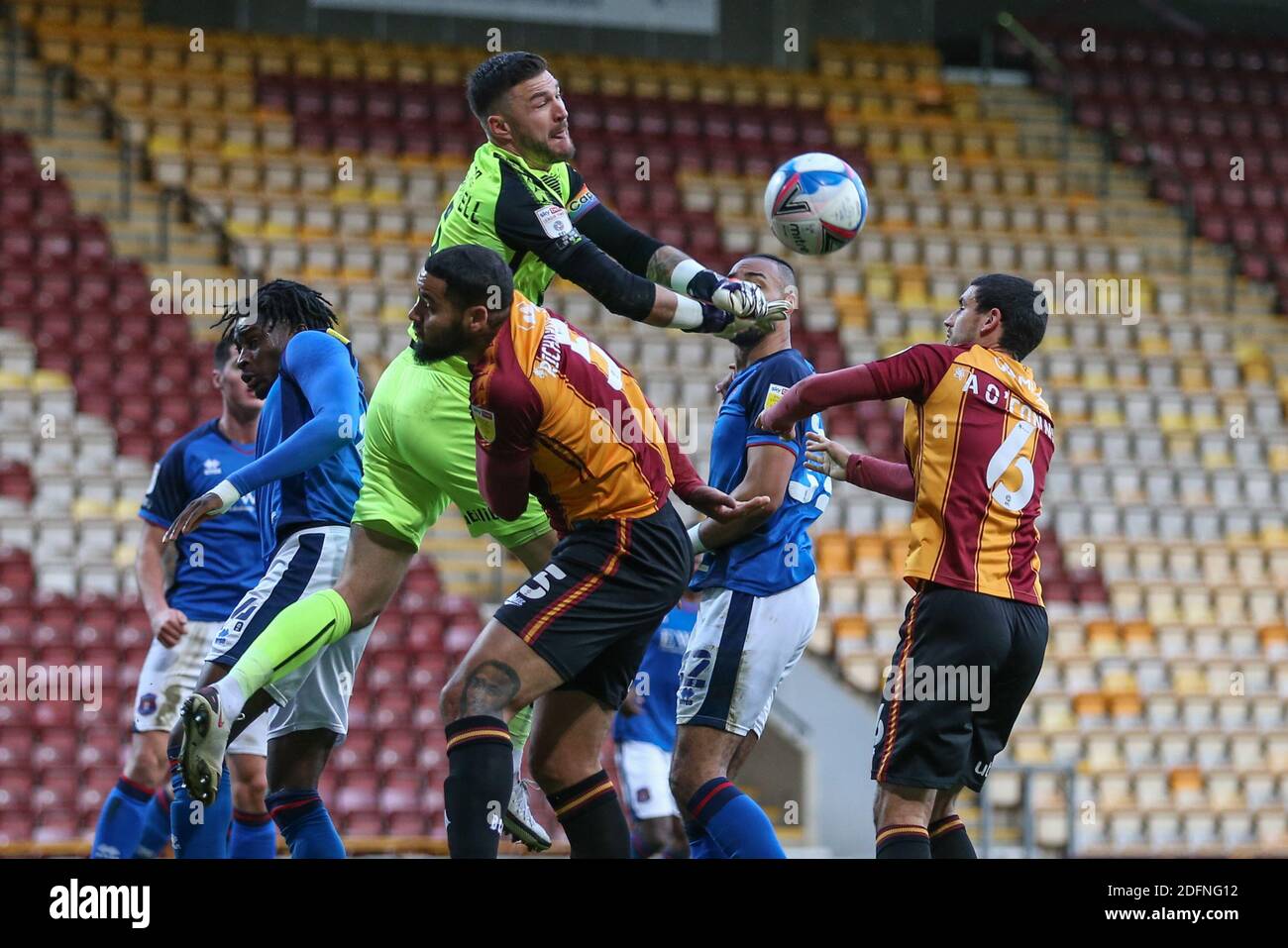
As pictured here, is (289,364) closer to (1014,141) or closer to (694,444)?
(694,444)

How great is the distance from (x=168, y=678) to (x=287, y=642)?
7.01ft

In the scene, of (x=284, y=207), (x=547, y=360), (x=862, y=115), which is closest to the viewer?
(x=547, y=360)

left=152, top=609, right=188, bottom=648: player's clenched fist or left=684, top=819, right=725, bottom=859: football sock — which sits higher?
left=152, top=609, right=188, bottom=648: player's clenched fist

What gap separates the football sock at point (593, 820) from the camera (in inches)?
175

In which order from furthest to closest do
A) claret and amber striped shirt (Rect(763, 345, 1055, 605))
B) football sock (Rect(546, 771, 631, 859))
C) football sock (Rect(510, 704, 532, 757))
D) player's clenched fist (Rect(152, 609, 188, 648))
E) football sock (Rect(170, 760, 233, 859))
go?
player's clenched fist (Rect(152, 609, 188, 648)) < football sock (Rect(170, 760, 233, 859)) < football sock (Rect(510, 704, 532, 757)) < claret and amber striped shirt (Rect(763, 345, 1055, 605)) < football sock (Rect(546, 771, 631, 859))

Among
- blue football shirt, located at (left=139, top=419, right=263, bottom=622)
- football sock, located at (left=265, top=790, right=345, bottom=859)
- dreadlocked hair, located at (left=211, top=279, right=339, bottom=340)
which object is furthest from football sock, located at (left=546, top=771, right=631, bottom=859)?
blue football shirt, located at (left=139, top=419, right=263, bottom=622)

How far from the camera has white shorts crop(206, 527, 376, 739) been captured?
5.20m

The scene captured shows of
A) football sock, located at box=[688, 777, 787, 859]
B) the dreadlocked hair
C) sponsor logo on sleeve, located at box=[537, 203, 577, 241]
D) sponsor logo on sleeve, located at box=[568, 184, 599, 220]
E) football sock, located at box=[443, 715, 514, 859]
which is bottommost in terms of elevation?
football sock, located at box=[688, 777, 787, 859]

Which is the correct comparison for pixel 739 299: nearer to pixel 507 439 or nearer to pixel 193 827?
pixel 507 439

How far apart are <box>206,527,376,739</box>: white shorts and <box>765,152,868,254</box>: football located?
71.4 inches

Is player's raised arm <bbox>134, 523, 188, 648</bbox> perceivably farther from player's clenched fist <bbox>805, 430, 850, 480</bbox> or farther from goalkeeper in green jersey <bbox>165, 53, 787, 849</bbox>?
player's clenched fist <bbox>805, 430, 850, 480</bbox>

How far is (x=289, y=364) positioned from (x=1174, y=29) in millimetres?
16451

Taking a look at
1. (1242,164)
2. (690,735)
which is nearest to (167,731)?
(690,735)
